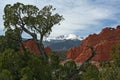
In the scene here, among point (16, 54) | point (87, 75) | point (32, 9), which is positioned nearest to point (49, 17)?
point (32, 9)

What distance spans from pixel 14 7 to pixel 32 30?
14.2 ft

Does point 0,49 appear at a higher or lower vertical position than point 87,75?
higher

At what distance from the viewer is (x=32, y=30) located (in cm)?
5075

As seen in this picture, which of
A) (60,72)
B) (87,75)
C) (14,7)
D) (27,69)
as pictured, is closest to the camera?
(27,69)

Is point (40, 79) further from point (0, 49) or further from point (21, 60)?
point (0, 49)

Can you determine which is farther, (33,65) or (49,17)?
(49,17)

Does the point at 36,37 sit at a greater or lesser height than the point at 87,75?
greater

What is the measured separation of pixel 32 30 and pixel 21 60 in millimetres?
5462

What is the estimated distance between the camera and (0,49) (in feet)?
170

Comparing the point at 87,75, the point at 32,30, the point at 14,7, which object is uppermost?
the point at 14,7

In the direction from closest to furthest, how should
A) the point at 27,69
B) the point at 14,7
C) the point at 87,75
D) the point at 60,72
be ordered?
the point at 27,69
the point at 14,7
the point at 60,72
the point at 87,75

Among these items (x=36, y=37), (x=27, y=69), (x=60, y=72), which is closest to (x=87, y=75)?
(x=60, y=72)

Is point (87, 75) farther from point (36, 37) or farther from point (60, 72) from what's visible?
point (36, 37)

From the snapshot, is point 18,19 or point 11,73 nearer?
point 11,73
